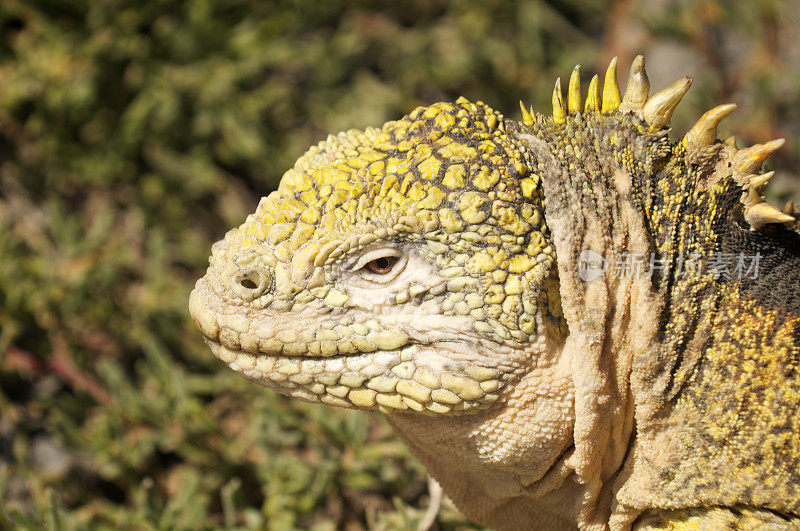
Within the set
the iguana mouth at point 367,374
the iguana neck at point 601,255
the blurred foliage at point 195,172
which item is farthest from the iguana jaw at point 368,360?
the blurred foliage at point 195,172

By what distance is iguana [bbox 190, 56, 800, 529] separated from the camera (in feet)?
7.48

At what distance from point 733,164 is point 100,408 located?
3.62 metres

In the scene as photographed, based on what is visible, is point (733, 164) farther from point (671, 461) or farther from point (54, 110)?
point (54, 110)

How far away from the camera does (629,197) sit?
2.35 meters

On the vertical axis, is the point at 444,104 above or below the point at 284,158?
below

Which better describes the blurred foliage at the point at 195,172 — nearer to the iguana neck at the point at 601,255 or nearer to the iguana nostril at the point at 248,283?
the iguana neck at the point at 601,255

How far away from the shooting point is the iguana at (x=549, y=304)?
2.28 m

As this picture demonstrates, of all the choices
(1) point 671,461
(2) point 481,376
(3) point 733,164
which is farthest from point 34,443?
(3) point 733,164

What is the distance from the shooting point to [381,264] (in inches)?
92.8

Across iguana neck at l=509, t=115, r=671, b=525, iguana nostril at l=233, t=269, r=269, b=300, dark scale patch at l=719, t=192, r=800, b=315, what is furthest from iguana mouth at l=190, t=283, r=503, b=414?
dark scale patch at l=719, t=192, r=800, b=315

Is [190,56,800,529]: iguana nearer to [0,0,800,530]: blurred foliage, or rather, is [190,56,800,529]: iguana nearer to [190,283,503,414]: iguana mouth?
[190,283,503,414]: iguana mouth

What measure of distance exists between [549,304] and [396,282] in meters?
0.48

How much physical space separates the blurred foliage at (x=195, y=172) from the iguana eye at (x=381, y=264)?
1713 mm

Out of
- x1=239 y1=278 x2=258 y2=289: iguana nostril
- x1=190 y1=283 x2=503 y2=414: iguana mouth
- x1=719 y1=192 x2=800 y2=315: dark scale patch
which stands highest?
x1=719 y1=192 x2=800 y2=315: dark scale patch
